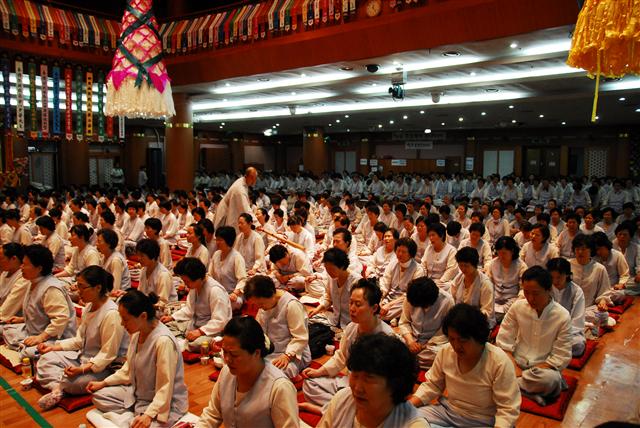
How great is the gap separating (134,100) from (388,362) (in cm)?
776

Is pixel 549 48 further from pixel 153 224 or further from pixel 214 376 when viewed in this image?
pixel 214 376

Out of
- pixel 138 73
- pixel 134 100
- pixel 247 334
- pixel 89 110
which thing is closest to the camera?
pixel 247 334

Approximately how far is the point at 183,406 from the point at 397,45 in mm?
7596

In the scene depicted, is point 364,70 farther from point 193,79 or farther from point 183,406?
point 183,406

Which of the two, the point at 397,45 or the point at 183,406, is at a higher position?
the point at 397,45

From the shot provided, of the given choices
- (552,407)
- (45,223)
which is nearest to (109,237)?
(45,223)

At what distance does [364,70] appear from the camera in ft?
37.3

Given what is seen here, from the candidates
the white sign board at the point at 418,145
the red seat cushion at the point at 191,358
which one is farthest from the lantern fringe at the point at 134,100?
the white sign board at the point at 418,145

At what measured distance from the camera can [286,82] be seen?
42.5ft

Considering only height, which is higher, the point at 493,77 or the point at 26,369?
the point at 493,77

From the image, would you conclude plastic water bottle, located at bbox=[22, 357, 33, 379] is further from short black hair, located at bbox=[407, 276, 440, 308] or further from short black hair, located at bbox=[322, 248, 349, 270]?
short black hair, located at bbox=[407, 276, 440, 308]

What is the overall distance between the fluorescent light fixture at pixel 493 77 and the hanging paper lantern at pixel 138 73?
619 cm

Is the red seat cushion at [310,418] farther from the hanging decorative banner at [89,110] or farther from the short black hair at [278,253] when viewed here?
the hanging decorative banner at [89,110]

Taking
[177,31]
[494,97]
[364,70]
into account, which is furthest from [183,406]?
[494,97]
